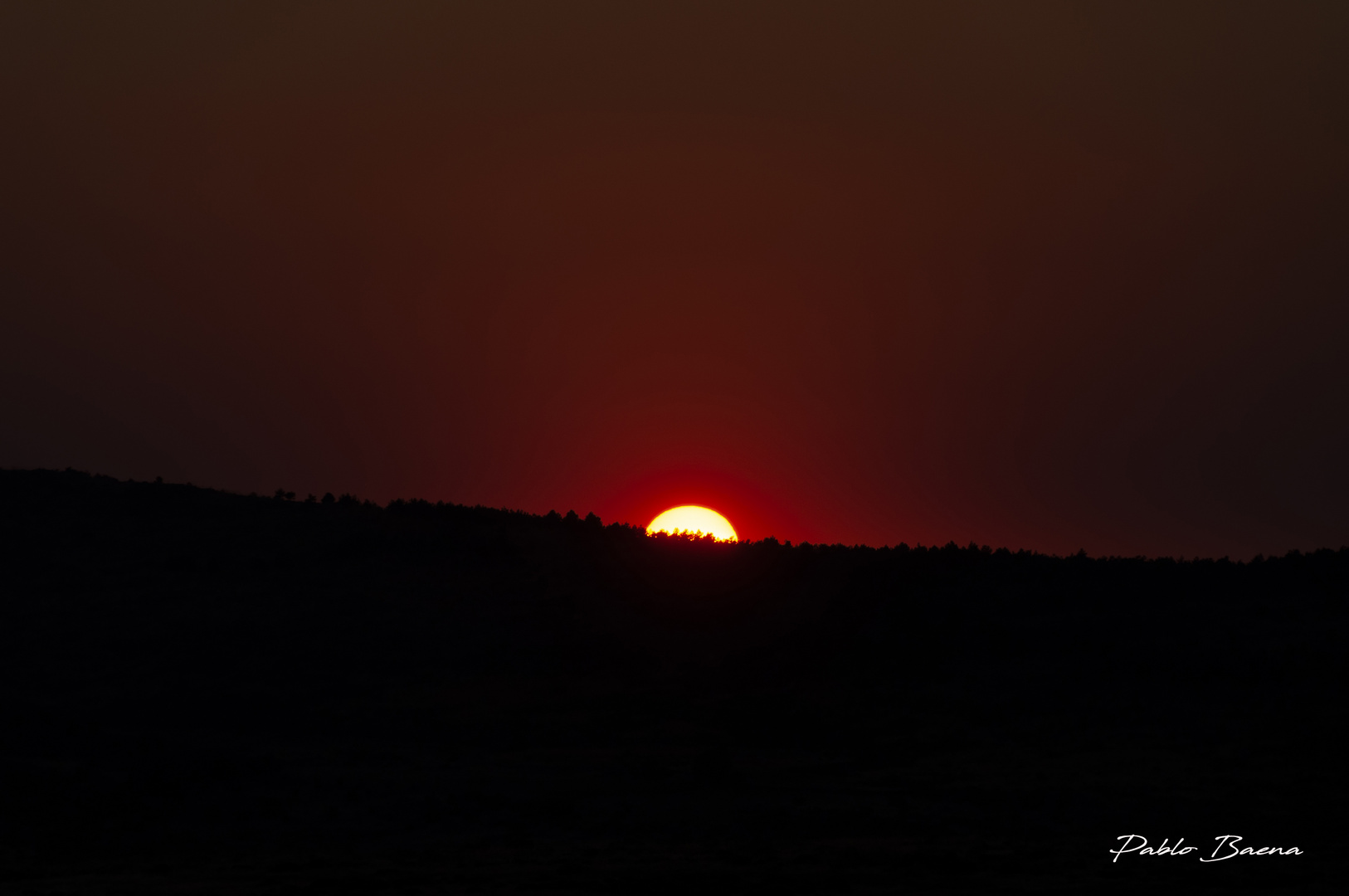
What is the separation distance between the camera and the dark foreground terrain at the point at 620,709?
17.7m

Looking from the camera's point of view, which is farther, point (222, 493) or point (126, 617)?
point (222, 493)

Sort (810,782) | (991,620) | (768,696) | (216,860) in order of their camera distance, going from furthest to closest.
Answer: (991,620) → (768,696) → (810,782) → (216,860)

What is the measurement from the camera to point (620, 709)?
29.6m

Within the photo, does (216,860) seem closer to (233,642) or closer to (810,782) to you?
(810,782)

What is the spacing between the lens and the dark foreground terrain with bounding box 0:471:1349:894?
17.7 meters

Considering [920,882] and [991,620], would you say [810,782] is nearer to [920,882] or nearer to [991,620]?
[920,882]

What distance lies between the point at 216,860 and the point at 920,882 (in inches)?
397

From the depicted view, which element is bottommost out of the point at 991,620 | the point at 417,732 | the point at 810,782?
the point at 810,782

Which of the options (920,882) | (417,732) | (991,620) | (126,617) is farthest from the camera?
(126,617)

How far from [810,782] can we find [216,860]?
9.75 metres

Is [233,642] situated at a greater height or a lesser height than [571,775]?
greater

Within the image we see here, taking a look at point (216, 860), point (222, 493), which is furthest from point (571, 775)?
point (222, 493)

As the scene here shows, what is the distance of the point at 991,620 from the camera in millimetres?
33906

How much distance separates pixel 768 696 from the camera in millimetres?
30453
